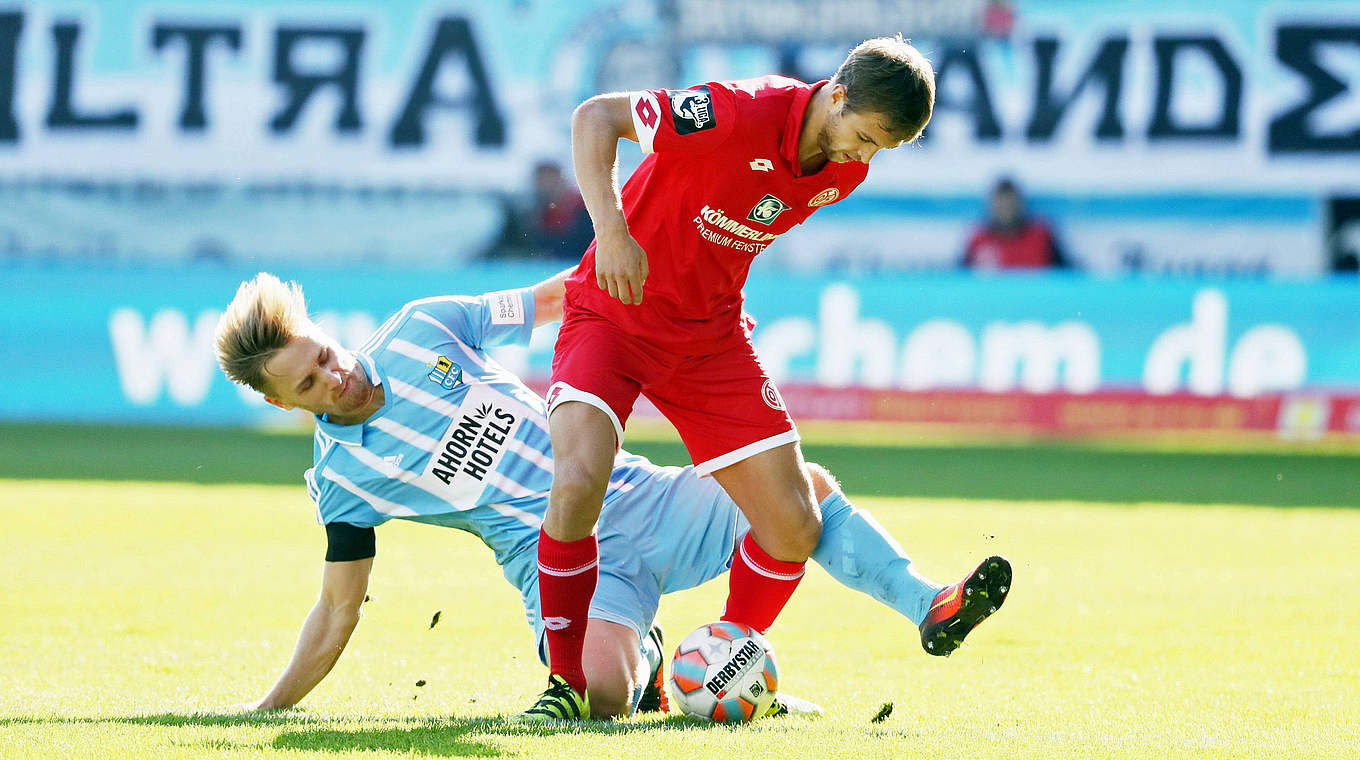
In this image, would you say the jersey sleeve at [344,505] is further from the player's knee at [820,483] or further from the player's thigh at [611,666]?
the player's knee at [820,483]

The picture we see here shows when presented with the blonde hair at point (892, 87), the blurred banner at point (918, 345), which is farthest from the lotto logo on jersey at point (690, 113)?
the blurred banner at point (918, 345)

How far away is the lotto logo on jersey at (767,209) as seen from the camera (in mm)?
4441

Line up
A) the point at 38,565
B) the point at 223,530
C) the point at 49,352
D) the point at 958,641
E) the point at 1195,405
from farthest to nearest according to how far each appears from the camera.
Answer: the point at 49,352 < the point at 1195,405 < the point at 223,530 < the point at 38,565 < the point at 958,641

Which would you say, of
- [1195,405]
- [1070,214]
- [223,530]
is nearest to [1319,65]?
[1070,214]

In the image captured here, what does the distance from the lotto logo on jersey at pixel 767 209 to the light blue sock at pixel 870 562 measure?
914 millimetres

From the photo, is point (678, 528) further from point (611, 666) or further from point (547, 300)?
point (547, 300)

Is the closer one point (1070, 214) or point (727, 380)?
point (727, 380)

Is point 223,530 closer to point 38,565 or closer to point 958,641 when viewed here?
point 38,565

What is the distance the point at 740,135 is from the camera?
4352 millimetres

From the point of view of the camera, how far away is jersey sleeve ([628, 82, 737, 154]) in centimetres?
431

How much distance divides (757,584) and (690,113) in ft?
4.66

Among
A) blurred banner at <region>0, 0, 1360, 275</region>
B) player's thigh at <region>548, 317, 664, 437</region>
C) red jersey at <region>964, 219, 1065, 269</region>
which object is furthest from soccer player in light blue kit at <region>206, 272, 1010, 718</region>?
blurred banner at <region>0, 0, 1360, 275</region>

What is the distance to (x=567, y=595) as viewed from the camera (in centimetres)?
430

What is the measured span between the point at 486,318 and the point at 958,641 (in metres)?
1.86
